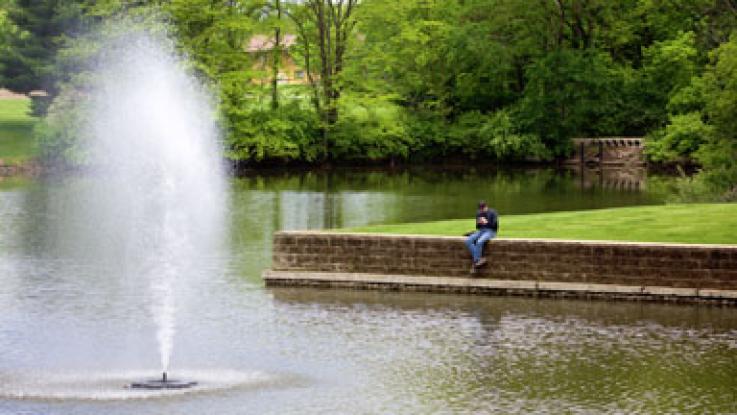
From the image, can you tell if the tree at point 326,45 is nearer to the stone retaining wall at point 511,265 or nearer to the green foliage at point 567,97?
the green foliage at point 567,97

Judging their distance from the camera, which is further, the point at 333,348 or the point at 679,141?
the point at 679,141

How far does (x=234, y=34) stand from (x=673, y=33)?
29028 millimetres

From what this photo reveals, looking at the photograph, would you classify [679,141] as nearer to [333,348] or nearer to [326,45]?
[326,45]

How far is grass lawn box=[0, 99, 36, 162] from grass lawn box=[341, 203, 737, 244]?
154 ft

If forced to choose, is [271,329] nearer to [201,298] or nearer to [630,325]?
[201,298]

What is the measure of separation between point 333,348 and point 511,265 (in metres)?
8.06

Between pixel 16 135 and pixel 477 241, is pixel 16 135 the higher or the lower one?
the higher one

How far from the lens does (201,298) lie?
33.2 metres

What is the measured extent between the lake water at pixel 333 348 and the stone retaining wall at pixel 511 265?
68cm

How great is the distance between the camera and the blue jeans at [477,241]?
1331 inches

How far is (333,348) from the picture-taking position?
26922 mm

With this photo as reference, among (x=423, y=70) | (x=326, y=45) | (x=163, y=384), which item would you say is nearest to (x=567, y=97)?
(x=423, y=70)

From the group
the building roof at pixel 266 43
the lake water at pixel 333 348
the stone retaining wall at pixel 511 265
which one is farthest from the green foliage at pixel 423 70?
the stone retaining wall at pixel 511 265

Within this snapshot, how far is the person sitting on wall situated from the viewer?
111 ft
